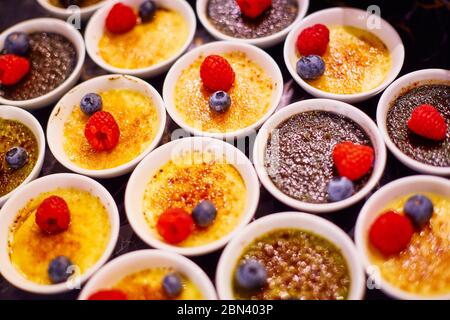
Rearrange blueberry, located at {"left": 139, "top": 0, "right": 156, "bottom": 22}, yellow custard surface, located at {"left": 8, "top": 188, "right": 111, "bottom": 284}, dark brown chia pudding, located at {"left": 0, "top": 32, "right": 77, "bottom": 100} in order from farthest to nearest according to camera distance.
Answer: blueberry, located at {"left": 139, "top": 0, "right": 156, "bottom": 22} → dark brown chia pudding, located at {"left": 0, "top": 32, "right": 77, "bottom": 100} → yellow custard surface, located at {"left": 8, "top": 188, "right": 111, "bottom": 284}

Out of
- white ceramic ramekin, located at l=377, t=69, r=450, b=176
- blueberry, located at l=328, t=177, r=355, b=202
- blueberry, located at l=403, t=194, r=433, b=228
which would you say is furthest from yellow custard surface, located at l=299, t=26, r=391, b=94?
blueberry, located at l=403, t=194, r=433, b=228

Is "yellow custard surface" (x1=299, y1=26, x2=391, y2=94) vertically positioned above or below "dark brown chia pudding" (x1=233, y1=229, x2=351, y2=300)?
above

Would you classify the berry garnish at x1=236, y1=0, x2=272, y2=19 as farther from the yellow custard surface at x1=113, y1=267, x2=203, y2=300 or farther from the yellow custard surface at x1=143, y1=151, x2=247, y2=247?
the yellow custard surface at x1=113, y1=267, x2=203, y2=300

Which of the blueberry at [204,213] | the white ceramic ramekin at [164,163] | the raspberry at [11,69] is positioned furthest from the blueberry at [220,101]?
the raspberry at [11,69]

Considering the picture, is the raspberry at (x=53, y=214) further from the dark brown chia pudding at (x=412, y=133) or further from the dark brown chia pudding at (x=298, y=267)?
the dark brown chia pudding at (x=412, y=133)
